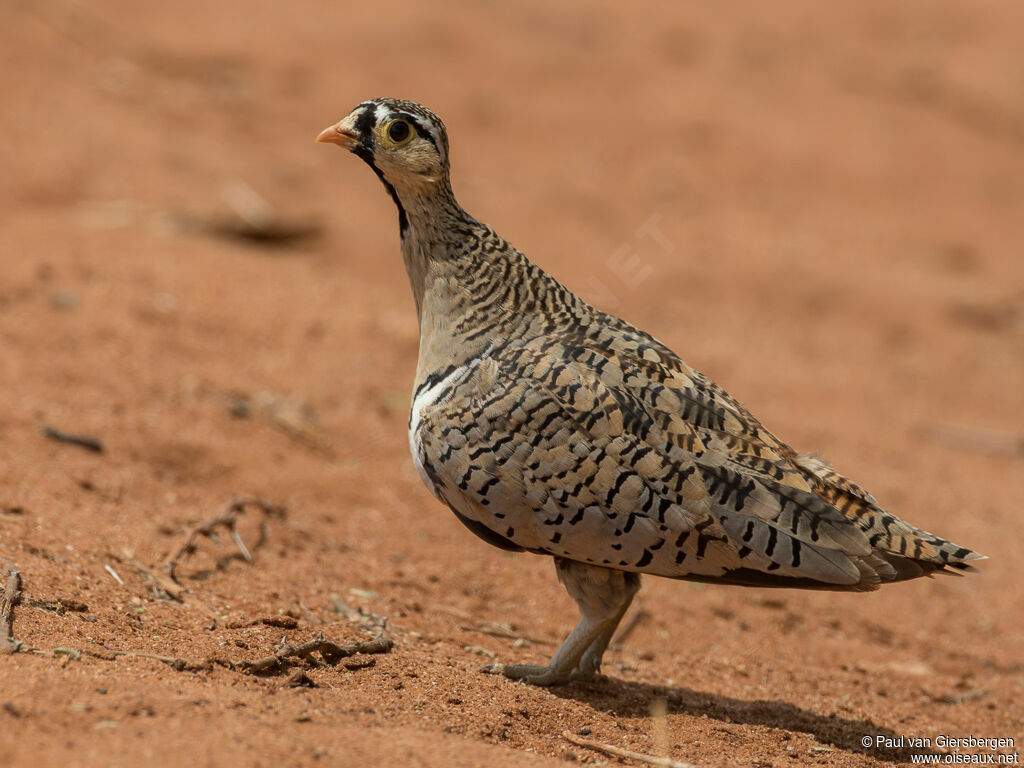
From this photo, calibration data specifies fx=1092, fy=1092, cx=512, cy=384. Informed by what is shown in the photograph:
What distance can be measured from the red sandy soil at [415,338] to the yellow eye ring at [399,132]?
95.8 inches

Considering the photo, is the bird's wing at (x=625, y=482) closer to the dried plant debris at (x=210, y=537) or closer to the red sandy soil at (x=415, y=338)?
the red sandy soil at (x=415, y=338)

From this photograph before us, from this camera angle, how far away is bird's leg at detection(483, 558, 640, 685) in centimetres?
541

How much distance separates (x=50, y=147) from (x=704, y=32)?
12.7 m

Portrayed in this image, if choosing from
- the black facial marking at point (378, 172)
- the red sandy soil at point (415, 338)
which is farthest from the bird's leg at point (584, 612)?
the black facial marking at point (378, 172)

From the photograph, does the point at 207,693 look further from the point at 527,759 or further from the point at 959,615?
the point at 959,615

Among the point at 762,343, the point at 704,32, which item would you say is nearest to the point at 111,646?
the point at 762,343

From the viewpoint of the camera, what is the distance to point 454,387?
5.33 metres

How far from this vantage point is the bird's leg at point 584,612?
17.7ft

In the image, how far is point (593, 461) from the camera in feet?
16.6

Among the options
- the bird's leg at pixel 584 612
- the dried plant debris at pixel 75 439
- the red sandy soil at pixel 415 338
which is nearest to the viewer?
the red sandy soil at pixel 415 338

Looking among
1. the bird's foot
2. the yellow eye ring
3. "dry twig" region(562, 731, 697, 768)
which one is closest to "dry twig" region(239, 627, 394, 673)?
the bird's foot

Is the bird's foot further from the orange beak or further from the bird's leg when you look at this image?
the orange beak

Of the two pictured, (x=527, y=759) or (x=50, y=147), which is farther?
(x=50, y=147)

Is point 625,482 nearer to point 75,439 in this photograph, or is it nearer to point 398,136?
point 398,136
